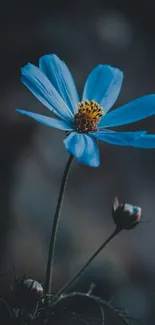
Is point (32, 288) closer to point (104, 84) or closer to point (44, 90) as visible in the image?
point (44, 90)

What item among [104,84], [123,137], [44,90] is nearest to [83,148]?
[123,137]

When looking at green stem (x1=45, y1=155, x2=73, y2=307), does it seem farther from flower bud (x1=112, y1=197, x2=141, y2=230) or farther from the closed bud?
flower bud (x1=112, y1=197, x2=141, y2=230)

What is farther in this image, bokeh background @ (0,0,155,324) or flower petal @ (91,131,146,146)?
bokeh background @ (0,0,155,324)

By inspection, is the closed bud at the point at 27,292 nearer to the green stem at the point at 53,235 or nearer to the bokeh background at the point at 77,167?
the green stem at the point at 53,235

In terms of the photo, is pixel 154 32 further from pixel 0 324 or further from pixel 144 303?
pixel 0 324

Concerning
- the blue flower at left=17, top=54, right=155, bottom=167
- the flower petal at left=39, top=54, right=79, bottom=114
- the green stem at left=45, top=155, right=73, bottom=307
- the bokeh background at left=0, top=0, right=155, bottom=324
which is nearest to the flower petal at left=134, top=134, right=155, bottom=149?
the blue flower at left=17, top=54, right=155, bottom=167

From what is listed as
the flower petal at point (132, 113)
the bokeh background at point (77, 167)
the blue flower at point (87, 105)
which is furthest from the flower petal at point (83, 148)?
the bokeh background at point (77, 167)

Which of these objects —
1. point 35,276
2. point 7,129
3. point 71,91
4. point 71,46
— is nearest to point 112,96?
point 71,91
